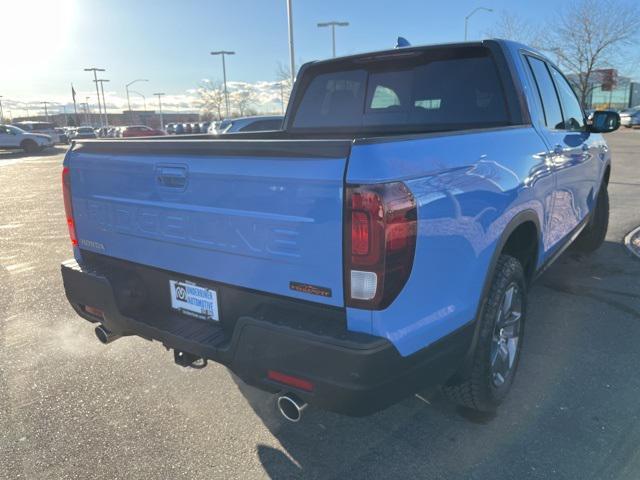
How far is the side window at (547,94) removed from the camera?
12.0 feet

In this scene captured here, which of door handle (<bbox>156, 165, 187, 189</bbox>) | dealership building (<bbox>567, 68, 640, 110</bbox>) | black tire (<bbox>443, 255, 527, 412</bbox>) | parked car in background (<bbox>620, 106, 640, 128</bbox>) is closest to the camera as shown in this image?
door handle (<bbox>156, 165, 187, 189</bbox>)

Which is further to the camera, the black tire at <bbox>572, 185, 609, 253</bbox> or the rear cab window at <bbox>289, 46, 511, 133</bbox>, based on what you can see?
the black tire at <bbox>572, 185, 609, 253</bbox>

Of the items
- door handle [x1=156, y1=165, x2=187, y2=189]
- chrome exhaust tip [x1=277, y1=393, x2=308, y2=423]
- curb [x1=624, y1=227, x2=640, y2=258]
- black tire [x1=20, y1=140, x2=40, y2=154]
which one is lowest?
curb [x1=624, y1=227, x2=640, y2=258]

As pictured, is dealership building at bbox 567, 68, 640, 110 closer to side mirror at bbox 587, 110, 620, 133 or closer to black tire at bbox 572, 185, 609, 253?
black tire at bbox 572, 185, 609, 253

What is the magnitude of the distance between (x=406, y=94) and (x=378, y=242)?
2.22 metres

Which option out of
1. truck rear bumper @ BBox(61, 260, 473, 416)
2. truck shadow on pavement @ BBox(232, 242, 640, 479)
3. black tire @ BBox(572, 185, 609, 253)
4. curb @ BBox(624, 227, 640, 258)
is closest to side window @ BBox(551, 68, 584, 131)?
black tire @ BBox(572, 185, 609, 253)

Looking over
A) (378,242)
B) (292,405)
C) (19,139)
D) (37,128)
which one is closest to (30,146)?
(19,139)

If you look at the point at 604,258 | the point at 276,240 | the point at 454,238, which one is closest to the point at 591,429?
the point at 454,238

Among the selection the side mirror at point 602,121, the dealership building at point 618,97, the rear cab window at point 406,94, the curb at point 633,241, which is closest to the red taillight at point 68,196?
the rear cab window at point 406,94

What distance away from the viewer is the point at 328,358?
1928 mm

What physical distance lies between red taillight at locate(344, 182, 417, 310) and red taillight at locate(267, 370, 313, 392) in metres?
0.38

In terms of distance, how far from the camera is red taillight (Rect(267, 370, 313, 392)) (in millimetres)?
2025

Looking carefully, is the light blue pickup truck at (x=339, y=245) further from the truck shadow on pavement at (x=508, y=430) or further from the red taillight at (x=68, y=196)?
the truck shadow on pavement at (x=508, y=430)

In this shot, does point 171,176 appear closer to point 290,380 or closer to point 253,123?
point 290,380
